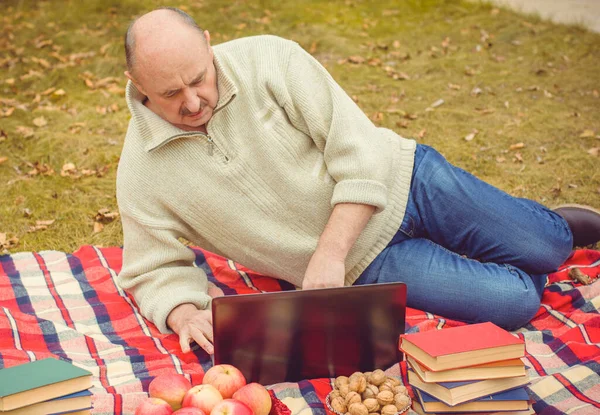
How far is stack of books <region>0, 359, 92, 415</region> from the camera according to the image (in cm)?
199

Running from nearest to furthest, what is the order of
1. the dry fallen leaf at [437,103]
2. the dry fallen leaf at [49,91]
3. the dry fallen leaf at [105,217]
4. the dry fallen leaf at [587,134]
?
the dry fallen leaf at [105,217], the dry fallen leaf at [587,134], the dry fallen leaf at [437,103], the dry fallen leaf at [49,91]

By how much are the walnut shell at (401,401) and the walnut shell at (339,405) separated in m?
0.16

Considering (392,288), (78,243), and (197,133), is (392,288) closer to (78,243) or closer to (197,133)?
(197,133)

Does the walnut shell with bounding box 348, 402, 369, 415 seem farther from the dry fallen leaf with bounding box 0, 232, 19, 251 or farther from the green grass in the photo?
the dry fallen leaf with bounding box 0, 232, 19, 251

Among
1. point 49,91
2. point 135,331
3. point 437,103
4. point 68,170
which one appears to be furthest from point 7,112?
point 135,331

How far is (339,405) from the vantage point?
2191 millimetres

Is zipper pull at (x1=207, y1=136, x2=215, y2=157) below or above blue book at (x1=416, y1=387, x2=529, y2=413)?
above

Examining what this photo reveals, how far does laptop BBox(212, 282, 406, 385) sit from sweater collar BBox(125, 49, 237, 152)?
31.3 inches

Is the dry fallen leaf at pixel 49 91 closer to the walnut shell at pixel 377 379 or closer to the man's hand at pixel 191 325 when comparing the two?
the man's hand at pixel 191 325

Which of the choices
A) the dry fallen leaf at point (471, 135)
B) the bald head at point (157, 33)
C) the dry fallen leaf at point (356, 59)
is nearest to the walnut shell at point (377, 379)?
the bald head at point (157, 33)

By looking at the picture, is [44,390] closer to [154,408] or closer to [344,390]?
[154,408]

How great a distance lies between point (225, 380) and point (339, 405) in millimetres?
372

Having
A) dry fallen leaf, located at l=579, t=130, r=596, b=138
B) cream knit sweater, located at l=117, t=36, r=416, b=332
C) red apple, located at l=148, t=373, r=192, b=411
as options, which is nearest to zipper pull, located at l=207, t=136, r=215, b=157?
cream knit sweater, located at l=117, t=36, r=416, b=332

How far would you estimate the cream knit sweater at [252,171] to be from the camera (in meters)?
2.79
